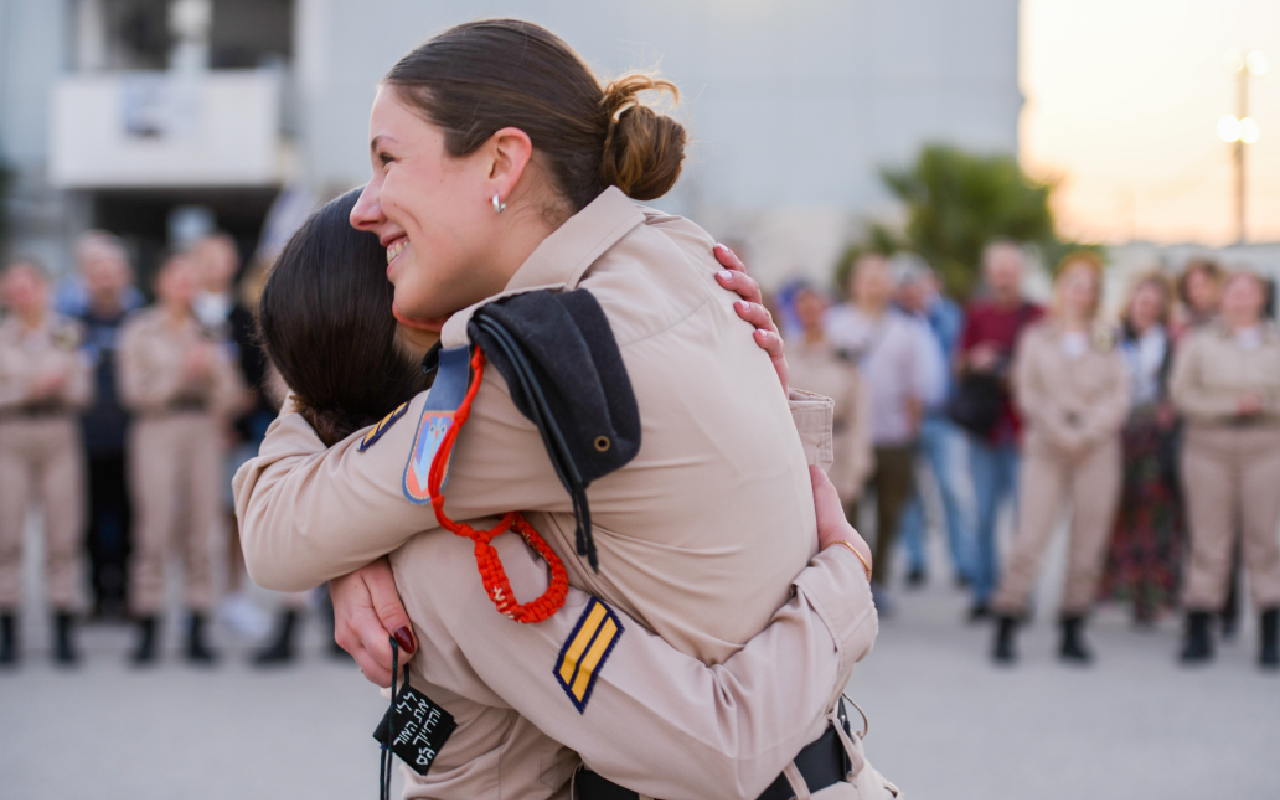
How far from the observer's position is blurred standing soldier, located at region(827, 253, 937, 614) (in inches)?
292

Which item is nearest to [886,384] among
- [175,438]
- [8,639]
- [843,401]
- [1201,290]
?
[843,401]

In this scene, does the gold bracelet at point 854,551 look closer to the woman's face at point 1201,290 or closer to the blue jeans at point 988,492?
the blue jeans at point 988,492

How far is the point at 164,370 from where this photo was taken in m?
6.11

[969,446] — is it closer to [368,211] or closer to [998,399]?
[998,399]

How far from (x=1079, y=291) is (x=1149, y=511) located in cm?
157

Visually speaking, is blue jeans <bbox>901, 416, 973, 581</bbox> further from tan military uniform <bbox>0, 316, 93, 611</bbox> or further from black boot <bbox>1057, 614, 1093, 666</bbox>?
tan military uniform <bbox>0, 316, 93, 611</bbox>

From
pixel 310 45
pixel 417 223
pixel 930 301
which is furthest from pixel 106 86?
pixel 417 223

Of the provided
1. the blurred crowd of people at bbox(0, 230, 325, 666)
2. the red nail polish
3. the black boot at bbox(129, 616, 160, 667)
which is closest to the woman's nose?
the red nail polish

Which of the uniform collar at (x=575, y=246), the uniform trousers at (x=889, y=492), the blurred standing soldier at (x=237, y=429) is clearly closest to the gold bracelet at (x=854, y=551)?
the uniform collar at (x=575, y=246)

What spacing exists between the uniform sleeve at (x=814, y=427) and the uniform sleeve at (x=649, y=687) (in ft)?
1.10

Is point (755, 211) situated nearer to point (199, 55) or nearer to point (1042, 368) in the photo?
point (199, 55)

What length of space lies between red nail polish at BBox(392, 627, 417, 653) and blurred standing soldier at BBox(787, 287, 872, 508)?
5.45m

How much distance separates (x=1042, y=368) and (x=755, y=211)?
486 inches

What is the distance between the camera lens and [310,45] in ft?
63.1
